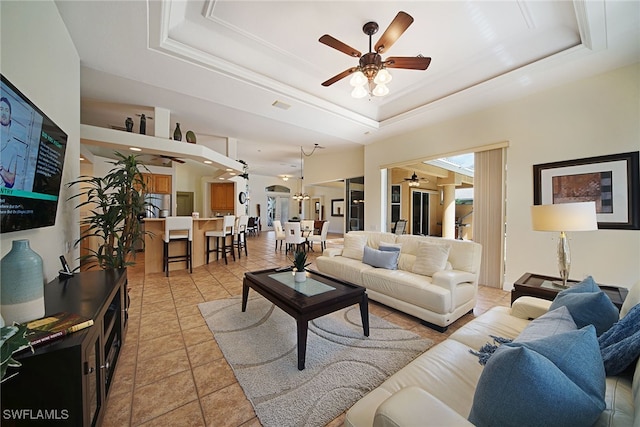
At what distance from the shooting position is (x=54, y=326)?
1.08 m

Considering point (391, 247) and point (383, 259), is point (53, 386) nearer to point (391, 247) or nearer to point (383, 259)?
point (383, 259)

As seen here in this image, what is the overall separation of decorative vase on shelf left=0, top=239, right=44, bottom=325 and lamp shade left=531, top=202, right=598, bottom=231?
370 cm

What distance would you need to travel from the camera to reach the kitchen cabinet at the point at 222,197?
350 inches

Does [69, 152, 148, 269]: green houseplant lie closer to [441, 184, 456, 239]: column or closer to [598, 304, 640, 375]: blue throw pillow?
[598, 304, 640, 375]: blue throw pillow

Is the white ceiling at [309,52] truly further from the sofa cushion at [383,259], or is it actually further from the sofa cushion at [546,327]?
the sofa cushion at [546,327]

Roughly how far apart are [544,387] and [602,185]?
3.83 m

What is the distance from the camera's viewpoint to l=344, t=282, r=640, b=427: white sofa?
2.53ft

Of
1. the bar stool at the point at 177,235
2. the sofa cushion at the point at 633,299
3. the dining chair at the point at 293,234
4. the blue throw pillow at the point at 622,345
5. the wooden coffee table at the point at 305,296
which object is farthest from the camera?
the dining chair at the point at 293,234

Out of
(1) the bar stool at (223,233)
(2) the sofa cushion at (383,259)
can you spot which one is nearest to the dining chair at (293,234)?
(1) the bar stool at (223,233)

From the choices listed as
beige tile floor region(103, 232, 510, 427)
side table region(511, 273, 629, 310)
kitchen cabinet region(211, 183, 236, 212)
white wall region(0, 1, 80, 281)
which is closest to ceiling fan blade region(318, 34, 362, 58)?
white wall region(0, 1, 80, 281)

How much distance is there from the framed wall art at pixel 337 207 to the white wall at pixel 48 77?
35.5 feet

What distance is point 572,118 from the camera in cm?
321

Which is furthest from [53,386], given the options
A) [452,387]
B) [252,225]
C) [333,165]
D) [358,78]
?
[252,225]

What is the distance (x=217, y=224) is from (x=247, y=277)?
3377 mm
